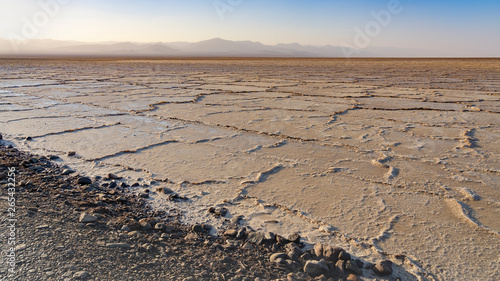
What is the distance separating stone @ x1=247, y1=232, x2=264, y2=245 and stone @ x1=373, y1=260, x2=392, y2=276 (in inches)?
19.9

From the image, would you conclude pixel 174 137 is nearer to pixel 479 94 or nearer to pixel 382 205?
pixel 382 205

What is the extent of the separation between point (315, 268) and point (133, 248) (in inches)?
31.1

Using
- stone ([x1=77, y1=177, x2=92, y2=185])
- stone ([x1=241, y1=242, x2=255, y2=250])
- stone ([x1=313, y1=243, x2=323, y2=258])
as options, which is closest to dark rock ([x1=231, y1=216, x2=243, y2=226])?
stone ([x1=241, y1=242, x2=255, y2=250])

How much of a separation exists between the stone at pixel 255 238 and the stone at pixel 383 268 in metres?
0.51

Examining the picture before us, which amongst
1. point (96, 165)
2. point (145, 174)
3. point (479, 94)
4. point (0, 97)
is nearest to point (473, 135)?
point (145, 174)

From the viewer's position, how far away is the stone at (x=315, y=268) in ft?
4.50

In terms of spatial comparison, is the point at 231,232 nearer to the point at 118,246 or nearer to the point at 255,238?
the point at 255,238

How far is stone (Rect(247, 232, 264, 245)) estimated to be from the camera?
159cm

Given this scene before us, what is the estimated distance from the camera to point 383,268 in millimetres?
1381

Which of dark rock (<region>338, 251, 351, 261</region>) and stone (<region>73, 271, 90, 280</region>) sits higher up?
dark rock (<region>338, 251, 351, 261</region>)

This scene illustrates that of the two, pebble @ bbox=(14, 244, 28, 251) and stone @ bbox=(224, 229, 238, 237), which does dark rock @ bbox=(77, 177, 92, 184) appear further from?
stone @ bbox=(224, 229, 238, 237)

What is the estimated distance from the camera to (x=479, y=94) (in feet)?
23.1

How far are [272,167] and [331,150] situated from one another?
71 centimetres

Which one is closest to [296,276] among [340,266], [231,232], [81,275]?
[340,266]
